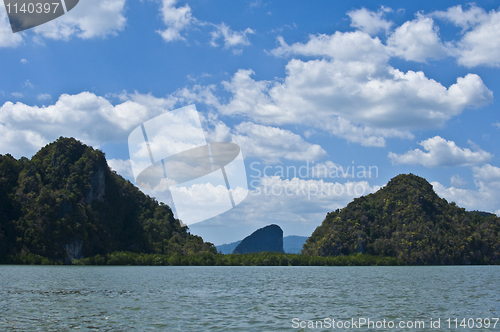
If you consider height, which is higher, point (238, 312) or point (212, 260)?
point (238, 312)

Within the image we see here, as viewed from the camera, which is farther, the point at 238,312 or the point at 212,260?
the point at 212,260

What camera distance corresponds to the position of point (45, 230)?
16238 centimetres

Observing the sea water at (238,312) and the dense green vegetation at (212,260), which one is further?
the dense green vegetation at (212,260)

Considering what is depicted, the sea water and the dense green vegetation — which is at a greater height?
the sea water

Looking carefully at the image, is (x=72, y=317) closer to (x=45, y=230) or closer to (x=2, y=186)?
(x=45, y=230)

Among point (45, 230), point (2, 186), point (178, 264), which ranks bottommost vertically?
point (178, 264)

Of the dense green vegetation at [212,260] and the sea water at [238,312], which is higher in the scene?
the sea water at [238,312]

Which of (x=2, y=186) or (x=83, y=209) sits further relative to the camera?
(x=83, y=209)

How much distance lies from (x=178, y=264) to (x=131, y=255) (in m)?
19.3

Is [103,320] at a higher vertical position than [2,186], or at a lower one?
lower

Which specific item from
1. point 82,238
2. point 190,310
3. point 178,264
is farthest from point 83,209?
point 190,310

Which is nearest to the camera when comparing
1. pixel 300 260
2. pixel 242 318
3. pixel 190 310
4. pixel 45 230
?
pixel 242 318

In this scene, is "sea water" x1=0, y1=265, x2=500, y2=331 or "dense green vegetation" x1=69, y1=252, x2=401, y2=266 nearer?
"sea water" x1=0, y1=265, x2=500, y2=331

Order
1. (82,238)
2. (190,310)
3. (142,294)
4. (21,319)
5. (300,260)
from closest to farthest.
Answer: (21,319)
(190,310)
(142,294)
(82,238)
(300,260)
